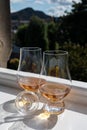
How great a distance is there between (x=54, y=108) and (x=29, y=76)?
0.14 meters

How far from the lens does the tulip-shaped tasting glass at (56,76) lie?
2.26 feet

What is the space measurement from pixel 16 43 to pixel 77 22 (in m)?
0.82

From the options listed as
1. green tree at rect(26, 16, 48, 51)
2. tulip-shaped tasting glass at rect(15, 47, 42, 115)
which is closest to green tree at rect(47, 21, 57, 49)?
green tree at rect(26, 16, 48, 51)

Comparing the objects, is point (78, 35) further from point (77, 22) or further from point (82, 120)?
point (82, 120)

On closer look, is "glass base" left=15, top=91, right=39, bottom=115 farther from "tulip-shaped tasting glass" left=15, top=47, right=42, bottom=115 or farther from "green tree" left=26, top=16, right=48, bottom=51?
"green tree" left=26, top=16, right=48, bottom=51

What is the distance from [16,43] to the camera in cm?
164

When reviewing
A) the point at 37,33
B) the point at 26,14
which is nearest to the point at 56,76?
the point at 26,14

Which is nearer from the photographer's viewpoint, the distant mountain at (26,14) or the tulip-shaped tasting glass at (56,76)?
the tulip-shaped tasting glass at (56,76)

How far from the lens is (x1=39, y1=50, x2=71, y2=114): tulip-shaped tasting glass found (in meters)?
0.69

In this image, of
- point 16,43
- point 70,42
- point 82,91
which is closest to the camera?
point 82,91

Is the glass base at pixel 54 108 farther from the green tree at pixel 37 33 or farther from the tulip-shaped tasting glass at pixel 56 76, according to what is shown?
the green tree at pixel 37 33

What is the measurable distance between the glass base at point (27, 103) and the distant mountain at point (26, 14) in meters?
0.84

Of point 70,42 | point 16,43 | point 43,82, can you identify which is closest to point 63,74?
point 43,82

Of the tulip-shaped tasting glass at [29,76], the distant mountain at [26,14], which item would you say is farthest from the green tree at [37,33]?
the tulip-shaped tasting glass at [29,76]
